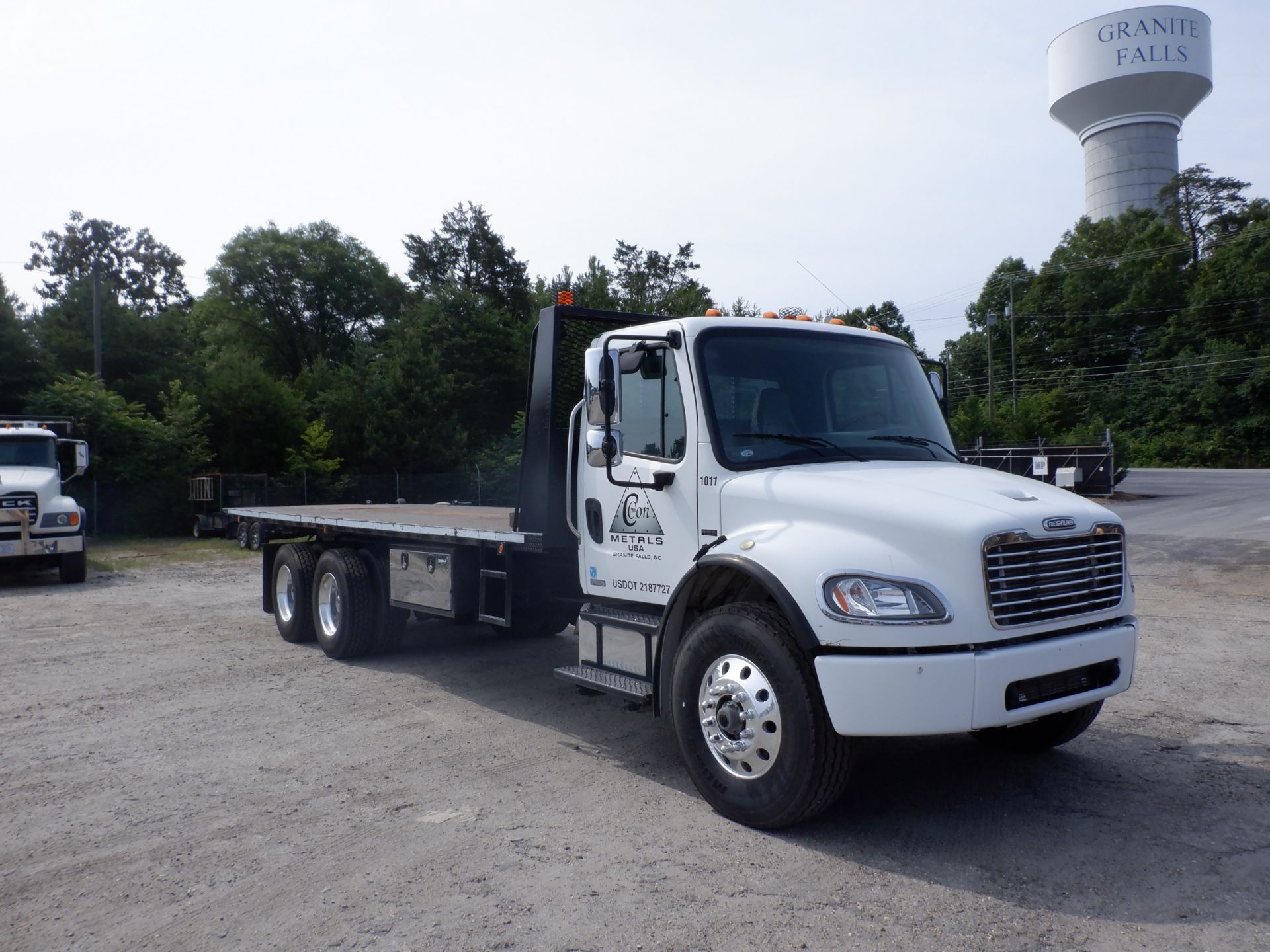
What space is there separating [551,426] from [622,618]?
1.53 meters

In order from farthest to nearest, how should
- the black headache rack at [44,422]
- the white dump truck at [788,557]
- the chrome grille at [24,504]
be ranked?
the black headache rack at [44,422], the chrome grille at [24,504], the white dump truck at [788,557]

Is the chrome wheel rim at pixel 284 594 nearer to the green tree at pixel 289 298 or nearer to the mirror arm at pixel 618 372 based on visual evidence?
the mirror arm at pixel 618 372

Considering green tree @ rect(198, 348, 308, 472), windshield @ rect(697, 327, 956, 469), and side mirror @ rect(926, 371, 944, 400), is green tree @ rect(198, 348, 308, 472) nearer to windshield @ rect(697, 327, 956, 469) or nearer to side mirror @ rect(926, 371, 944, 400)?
side mirror @ rect(926, 371, 944, 400)

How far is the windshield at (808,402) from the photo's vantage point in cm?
551

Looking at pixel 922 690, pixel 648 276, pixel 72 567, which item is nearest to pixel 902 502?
pixel 922 690

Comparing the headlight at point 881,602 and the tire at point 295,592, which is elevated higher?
the headlight at point 881,602

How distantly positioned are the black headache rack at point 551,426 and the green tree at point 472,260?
50278 mm

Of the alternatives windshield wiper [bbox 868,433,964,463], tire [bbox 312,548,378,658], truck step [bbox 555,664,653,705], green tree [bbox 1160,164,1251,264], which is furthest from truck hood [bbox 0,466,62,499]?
green tree [bbox 1160,164,1251,264]

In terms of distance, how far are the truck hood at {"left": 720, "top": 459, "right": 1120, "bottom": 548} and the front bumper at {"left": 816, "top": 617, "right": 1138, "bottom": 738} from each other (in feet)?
1.80

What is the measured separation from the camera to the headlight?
174 inches

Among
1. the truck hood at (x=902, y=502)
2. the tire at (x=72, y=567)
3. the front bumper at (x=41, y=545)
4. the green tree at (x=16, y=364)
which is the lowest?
the tire at (x=72, y=567)

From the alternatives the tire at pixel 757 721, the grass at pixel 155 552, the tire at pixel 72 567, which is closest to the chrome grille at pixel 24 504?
the tire at pixel 72 567

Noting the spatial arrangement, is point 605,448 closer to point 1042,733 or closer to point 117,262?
point 1042,733

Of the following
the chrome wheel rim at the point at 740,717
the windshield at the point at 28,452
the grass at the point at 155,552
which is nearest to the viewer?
the chrome wheel rim at the point at 740,717
